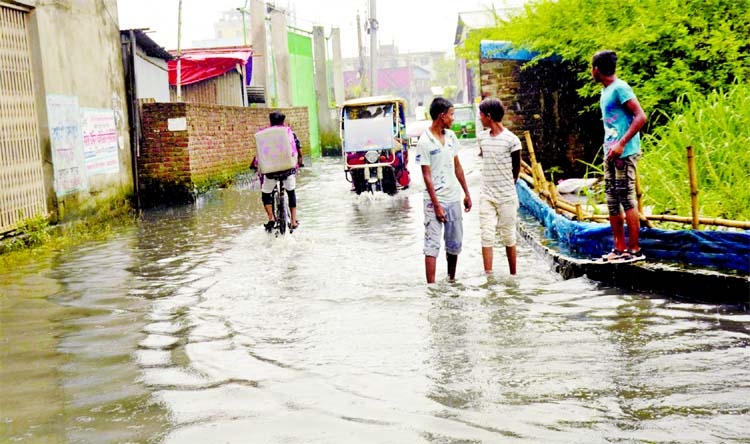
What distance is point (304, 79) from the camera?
37.6 m

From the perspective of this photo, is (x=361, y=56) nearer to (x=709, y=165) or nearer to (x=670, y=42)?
(x=670, y=42)

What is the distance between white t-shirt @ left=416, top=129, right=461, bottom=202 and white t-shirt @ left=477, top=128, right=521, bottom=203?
377 mm

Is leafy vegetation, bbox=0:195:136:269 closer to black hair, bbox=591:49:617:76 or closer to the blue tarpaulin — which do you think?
the blue tarpaulin

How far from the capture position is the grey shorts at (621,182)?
285 inches

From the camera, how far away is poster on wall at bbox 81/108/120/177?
14.6 metres

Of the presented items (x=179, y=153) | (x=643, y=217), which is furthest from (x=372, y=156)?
(x=643, y=217)

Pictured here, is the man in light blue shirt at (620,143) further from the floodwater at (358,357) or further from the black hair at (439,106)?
the black hair at (439,106)

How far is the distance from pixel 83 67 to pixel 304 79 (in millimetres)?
23314

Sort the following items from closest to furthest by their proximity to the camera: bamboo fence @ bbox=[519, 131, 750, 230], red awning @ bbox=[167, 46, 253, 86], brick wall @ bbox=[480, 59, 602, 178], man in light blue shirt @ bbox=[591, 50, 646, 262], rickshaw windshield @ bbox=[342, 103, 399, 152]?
bamboo fence @ bbox=[519, 131, 750, 230] < man in light blue shirt @ bbox=[591, 50, 646, 262] < brick wall @ bbox=[480, 59, 602, 178] < rickshaw windshield @ bbox=[342, 103, 399, 152] < red awning @ bbox=[167, 46, 253, 86]

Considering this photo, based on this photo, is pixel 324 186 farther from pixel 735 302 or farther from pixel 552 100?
pixel 735 302

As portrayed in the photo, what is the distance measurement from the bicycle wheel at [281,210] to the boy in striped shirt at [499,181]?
3943 mm

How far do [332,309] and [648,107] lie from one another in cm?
661

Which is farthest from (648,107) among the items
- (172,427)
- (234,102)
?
(234,102)

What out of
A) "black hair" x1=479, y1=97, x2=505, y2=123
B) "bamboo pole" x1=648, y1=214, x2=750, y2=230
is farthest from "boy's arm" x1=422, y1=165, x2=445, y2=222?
"bamboo pole" x1=648, y1=214, x2=750, y2=230
